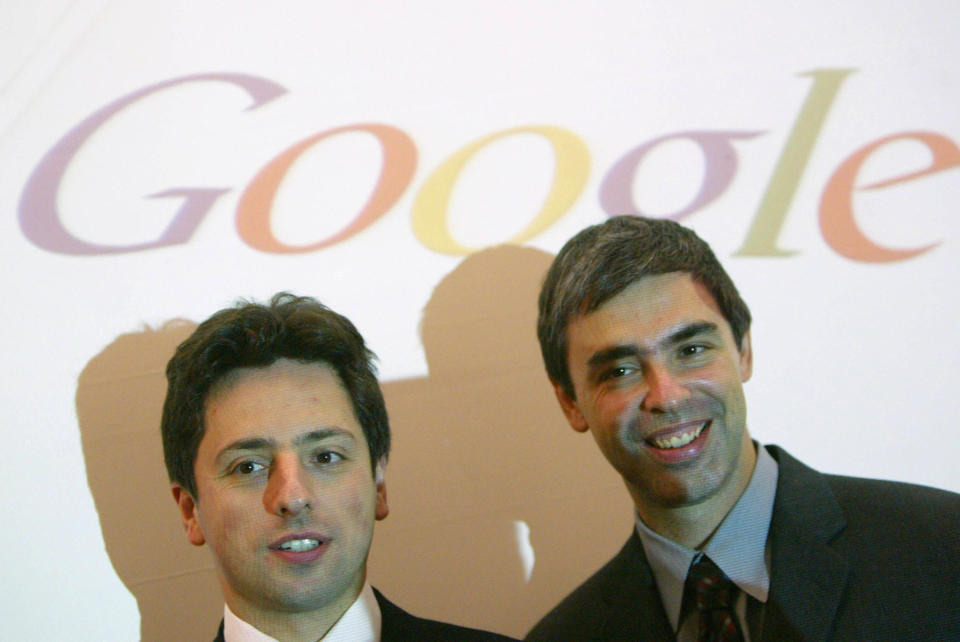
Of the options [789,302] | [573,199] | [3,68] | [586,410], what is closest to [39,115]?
[3,68]

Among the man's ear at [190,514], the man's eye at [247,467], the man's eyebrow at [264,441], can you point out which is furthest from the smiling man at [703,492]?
the man's ear at [190,514]

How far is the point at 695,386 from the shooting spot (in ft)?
5.16

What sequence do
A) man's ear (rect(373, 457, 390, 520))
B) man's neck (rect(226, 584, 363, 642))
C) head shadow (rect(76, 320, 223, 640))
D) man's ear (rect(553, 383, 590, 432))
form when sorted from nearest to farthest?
1. man's neck (rect(226, 584, 363, 642))
2. man's ear (rect(373, 457, 390, 520))
3. man's ear (rect(553, 383, 590, 432))
4. head shadow (rect(76, 320, 223, 640))

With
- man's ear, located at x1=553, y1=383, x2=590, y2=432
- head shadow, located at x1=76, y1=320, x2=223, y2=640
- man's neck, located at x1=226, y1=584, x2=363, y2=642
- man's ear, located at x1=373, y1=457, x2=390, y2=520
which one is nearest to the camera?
man's neck, located at x1=226, y1=584, x2=363, y2=642

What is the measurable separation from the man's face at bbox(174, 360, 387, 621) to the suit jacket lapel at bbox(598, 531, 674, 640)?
43cm

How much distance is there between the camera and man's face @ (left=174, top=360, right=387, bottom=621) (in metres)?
1.49

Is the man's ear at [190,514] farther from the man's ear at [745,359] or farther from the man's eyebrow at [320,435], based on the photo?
the man's ear at [745,359]

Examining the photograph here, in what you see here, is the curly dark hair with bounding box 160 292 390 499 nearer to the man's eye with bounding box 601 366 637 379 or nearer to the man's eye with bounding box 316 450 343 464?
the man's eye with bounding box 316 450 343 464

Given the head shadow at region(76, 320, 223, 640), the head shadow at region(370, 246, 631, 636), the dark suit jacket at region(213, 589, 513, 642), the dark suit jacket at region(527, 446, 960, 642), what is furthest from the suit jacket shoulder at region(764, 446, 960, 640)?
the head shadow at region(76, 320, 223, 640)

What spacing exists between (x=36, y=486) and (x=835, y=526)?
57.4 inches

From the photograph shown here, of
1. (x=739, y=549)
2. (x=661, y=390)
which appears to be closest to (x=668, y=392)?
(x=661, y=390)

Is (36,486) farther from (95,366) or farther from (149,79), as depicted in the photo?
(149,79)

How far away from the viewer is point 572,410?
1762 millimetres

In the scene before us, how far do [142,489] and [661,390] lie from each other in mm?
1054
